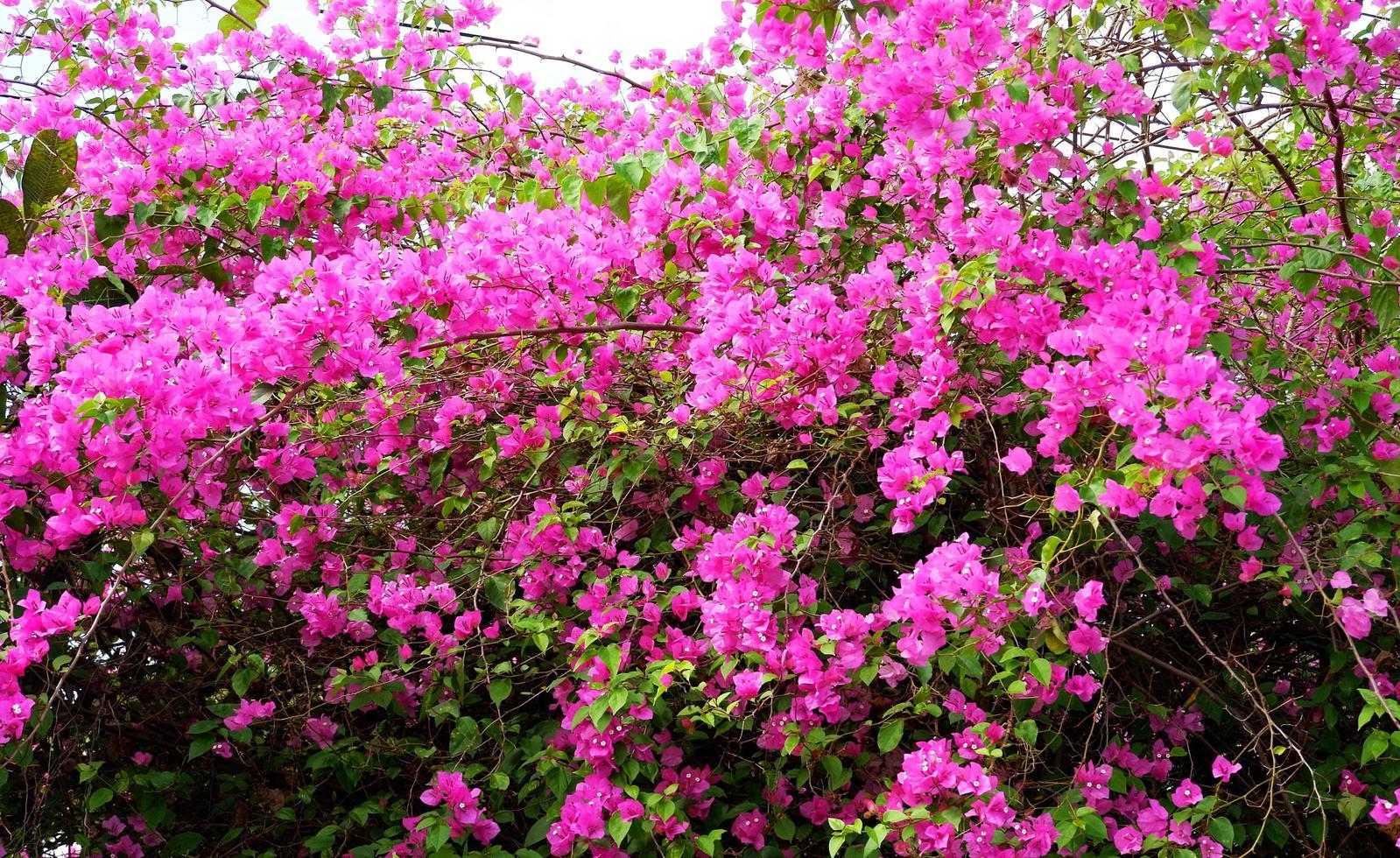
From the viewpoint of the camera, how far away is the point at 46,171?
2977mm

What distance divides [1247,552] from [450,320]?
1.83 metres

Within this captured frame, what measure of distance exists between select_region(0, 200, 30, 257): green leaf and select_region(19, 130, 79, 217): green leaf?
0.07 meters

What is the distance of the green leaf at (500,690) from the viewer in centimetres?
263

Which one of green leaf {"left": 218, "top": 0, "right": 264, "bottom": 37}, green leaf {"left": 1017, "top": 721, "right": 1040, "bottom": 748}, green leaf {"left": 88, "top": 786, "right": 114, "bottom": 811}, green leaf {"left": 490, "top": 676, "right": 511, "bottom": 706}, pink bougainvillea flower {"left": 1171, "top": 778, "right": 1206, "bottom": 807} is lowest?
pink bougainvillea flower {"left": 1171, "top": 778, "right": 1206, "bottom": 807}

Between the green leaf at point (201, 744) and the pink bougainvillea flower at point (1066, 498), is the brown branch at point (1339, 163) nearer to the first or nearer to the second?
the pink bougainvillea flower at point (1066, 498)

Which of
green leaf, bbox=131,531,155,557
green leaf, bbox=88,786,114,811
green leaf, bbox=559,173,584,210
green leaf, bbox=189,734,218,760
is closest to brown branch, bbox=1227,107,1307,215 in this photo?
green leaf, bbox=559,173,584,210

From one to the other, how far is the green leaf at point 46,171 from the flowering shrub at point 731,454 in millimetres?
14

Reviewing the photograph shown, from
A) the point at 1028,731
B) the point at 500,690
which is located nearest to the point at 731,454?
the point at 500,690

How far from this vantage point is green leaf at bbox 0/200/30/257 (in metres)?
2.82

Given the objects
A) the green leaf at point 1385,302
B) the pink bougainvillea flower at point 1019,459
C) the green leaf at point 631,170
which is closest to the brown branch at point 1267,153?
the green leaf at point 1385,302

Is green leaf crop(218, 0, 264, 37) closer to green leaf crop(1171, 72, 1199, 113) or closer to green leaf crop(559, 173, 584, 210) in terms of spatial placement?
green leaf crop(559, 173, 584, 210)

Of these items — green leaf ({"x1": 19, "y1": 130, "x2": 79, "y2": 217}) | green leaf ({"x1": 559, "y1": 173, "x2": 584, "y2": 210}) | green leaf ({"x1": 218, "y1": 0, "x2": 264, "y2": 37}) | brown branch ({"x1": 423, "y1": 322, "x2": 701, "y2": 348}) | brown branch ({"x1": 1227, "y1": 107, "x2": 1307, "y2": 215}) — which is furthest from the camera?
green leaf ({"x1": 218, "y1": 0, "x2": 264, "y2": 37})

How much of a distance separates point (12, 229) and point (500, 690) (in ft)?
5.18

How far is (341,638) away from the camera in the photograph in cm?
309
